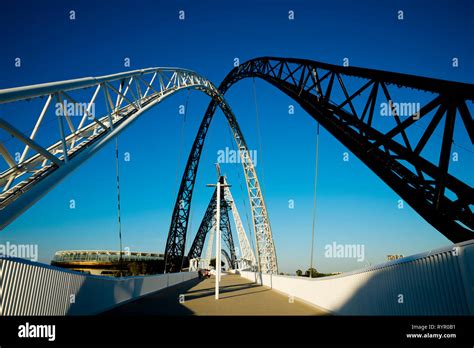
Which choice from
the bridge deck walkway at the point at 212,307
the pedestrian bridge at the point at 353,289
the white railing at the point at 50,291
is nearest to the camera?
the pedestrian bridge at the point at 353,289

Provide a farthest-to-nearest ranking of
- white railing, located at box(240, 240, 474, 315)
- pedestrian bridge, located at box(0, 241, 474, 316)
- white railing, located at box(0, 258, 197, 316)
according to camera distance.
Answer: white railing, located at box(0, 258, 197, 316), pedestrian bridge, located at box(0, 241, 474, 316), white railing, located at box(240, 240, 474, 315)

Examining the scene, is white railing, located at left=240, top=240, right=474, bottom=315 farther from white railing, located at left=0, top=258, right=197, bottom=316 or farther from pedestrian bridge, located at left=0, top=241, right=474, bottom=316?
white railing, located at left=0, top=258, right=197, bottom=316

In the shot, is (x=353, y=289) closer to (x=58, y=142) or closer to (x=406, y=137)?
(x=406, y=137)

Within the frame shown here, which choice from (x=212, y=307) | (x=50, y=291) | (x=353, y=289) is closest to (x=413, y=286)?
(x=353, y=289)

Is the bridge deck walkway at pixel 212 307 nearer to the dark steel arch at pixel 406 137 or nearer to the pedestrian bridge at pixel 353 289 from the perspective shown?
the pedestrian bridge at pixel 353 289

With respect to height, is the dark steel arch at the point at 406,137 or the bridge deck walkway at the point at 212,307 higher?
the dark steel arch at the point at 406,137

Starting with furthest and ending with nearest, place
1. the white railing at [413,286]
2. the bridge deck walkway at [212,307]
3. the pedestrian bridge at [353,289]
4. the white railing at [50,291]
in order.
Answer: the bridge deck walkway at [212,307]
the white railing at [50,291]
the pedestrian bridge at [353,289]
the white railing at [413,286]

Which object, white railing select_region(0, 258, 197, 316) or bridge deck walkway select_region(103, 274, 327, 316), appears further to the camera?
bridge deck walkway select_region(103, 274, 327, 316)

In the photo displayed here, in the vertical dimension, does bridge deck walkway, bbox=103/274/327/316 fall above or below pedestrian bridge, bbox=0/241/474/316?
below

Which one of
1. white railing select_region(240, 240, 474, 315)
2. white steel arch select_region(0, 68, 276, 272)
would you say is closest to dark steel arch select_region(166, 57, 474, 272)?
white railing select_region(240, 240, 474, 315)

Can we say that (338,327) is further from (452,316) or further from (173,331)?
(173,331)

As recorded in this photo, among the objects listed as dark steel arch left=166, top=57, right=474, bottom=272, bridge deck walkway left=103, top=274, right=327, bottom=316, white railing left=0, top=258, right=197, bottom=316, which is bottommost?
bridge deck walkway left=103, top=274, right=327, bottom=316

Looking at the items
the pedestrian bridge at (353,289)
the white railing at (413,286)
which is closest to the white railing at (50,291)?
the pedestrian bridge at (353,289)
